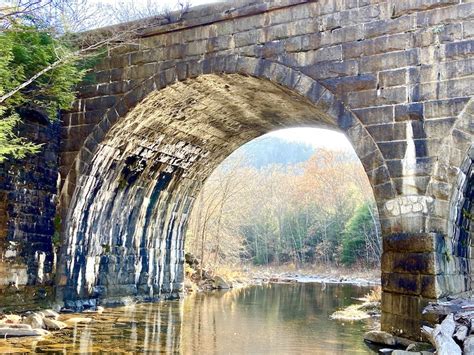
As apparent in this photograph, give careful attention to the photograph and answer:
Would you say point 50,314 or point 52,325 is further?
point 50,314

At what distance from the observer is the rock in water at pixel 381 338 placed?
8.96 meters

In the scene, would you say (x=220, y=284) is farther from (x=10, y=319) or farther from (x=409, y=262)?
(x=409, y=262)

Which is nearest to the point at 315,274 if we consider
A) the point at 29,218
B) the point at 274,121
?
Result: the point at 274,121

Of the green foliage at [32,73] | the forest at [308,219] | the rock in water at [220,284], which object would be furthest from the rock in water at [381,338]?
the forest at [308,219]

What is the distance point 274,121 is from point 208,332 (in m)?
6.59

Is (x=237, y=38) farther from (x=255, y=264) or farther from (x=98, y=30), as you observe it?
(x=255, y=264)

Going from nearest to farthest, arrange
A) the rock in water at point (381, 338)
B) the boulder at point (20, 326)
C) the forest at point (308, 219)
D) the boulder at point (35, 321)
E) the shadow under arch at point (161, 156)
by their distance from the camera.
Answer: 1. the rock in water at point (381, 338)
2. the boulder at point (20, 326)
3. the boulder at point (35, 321)
4. the shadow under arch at point (161, 156)
5. the forest at point (308, 219)

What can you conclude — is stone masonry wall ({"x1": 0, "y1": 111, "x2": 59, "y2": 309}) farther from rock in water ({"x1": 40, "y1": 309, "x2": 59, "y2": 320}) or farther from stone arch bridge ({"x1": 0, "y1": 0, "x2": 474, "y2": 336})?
rock in water ({"x1": 40, "y1": 309, "x2": 59, "y2": 320})

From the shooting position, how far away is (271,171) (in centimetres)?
6200

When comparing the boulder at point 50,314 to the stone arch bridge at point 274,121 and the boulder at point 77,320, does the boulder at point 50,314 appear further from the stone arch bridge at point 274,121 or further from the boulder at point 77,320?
the stone arch bridge at point 274,121

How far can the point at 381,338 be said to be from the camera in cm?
918

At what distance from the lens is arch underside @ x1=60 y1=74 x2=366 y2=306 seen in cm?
1255

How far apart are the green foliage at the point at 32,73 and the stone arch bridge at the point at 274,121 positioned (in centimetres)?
115

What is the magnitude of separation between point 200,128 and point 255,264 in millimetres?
37775
